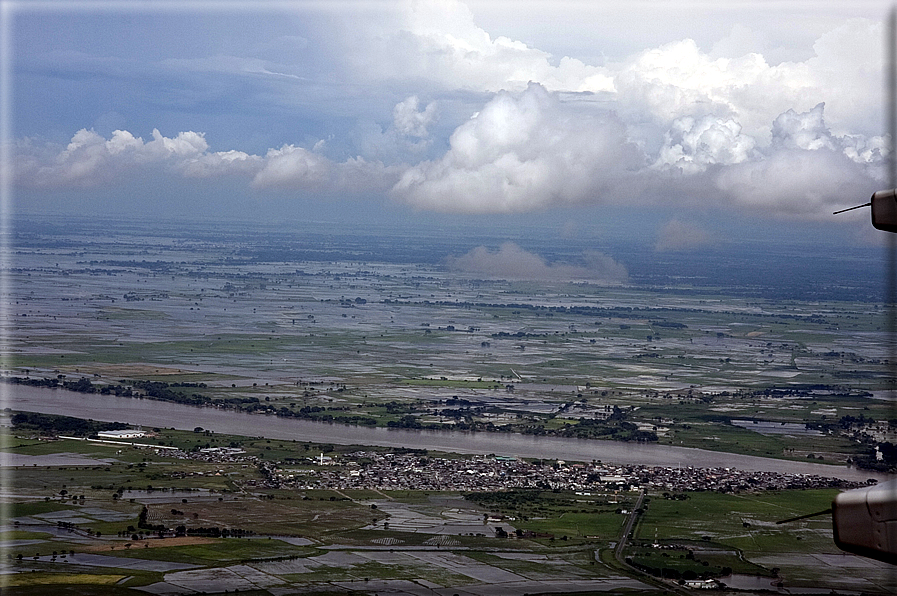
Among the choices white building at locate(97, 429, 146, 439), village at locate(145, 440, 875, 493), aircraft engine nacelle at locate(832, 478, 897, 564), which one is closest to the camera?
aircraft engine nacelle at locate(832, 478, 897, 564)

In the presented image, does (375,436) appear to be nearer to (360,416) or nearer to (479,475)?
(360,416)

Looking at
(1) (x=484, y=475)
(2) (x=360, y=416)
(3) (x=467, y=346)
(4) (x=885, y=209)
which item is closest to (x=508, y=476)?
(1) (x=484, y=475)

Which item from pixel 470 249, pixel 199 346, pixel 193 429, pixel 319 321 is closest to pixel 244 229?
pixel 470 249

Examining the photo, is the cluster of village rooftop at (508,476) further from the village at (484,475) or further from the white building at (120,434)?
the white building at (120,434)

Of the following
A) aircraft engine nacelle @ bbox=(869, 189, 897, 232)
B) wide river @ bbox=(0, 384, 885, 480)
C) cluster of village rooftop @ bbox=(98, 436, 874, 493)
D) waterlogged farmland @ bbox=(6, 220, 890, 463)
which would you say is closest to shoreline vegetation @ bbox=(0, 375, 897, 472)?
waterlogged farmland @ bbox=(6, 220, 890, 463)

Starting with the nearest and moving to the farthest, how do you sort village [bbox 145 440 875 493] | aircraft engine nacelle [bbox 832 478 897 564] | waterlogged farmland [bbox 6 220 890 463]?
aircraft engine nacelle [bbox 832 478 897 564], village [bbox 145 440 875 493], waterlogged farmland [bbox 6 220 890 463]

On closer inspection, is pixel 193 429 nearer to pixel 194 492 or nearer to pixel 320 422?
pixel 320 422

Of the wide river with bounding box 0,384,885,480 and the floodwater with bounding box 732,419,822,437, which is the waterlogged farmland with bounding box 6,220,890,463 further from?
the wide river with bounding box 0,384,885,480

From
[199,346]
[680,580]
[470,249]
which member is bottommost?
[680,580]

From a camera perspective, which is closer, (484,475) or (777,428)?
(484,475)
